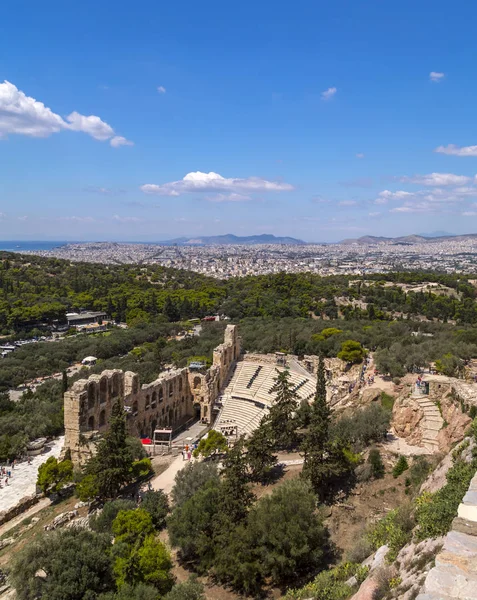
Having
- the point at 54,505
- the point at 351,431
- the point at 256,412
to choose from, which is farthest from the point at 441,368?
the point at 54,505

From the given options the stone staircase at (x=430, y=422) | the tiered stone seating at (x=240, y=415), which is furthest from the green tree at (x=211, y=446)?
the stone staircase at (x=430, y=422)

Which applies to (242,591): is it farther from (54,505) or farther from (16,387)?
(16,387)

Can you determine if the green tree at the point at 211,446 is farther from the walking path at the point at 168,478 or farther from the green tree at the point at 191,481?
the green tree at the point at 191,481

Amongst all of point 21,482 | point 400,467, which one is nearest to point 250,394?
point 400,467

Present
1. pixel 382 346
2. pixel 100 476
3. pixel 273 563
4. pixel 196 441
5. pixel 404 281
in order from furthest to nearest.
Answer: pixel 404 281
pixel 382 346
pixel 196 441
pixel 100 476
pixel 273 563

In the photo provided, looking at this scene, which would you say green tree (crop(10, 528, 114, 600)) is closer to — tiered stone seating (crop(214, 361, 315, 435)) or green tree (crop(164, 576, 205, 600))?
green tree (crop(164, 576, 205, 600))

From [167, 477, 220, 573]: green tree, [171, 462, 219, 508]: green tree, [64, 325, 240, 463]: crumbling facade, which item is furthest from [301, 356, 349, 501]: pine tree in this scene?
[64, 325, 240, 463]: crumbling facade
